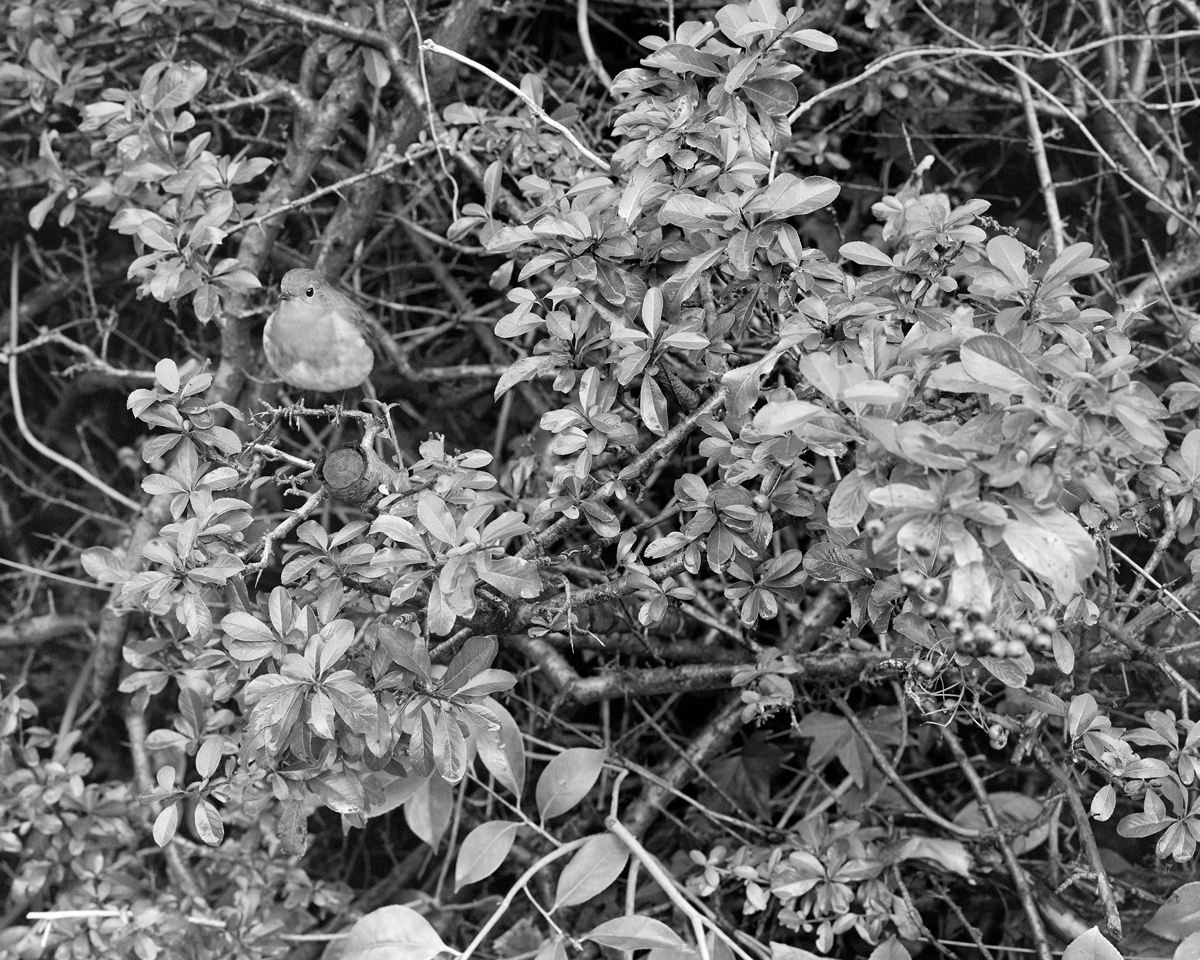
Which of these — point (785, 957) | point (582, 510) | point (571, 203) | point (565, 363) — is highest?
point (571, 203)

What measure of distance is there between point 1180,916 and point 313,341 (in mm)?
1496

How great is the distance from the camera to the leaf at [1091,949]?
46.9 inches

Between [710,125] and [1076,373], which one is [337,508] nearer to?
[710,125]

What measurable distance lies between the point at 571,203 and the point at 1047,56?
87cm

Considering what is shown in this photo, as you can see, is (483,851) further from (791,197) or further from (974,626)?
(791,197)

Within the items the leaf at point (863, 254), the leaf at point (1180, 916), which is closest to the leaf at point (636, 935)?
the leaf at point (1180, 916)

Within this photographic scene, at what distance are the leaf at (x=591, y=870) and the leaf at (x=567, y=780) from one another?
A: 72 millimetres

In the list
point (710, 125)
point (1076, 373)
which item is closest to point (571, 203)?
point (710, 125)

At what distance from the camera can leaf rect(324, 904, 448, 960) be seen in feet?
4.55

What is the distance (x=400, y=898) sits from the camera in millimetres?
1929

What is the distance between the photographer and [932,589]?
897mm

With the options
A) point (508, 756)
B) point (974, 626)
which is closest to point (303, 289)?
point (508, 756)

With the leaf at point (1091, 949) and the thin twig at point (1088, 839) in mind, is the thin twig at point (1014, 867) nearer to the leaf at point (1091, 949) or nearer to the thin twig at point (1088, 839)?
the thin twig at point (1088, 839)

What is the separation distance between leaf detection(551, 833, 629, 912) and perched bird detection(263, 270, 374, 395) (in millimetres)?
808
